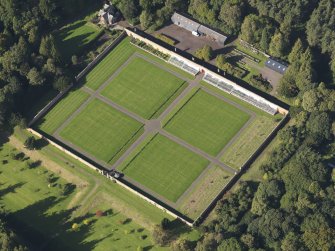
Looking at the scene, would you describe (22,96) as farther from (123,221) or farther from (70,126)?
(123,221)

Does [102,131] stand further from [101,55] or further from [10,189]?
[10,189]

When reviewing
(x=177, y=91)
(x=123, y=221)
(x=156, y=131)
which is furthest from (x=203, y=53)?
(x=123, y=221)

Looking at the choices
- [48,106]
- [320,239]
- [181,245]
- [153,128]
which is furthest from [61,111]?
[320,239]

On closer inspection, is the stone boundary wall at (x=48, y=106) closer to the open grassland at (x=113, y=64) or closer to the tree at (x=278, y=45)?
the open grassland at (x=113, y=64)

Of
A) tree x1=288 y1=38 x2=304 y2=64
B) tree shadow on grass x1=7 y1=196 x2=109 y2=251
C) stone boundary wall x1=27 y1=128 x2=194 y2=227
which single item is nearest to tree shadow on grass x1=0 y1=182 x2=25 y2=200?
tree shadow on grass x1=7 y1=196 x2=109 y2=251

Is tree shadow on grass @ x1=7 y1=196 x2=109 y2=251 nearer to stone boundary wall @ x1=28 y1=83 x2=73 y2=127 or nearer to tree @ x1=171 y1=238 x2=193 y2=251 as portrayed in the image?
tree @ x1=171 y1=238 x2=193 y2=251

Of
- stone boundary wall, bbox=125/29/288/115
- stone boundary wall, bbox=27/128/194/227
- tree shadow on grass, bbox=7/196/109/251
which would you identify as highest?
stone boundary wall, bbox=125/29/288/115
